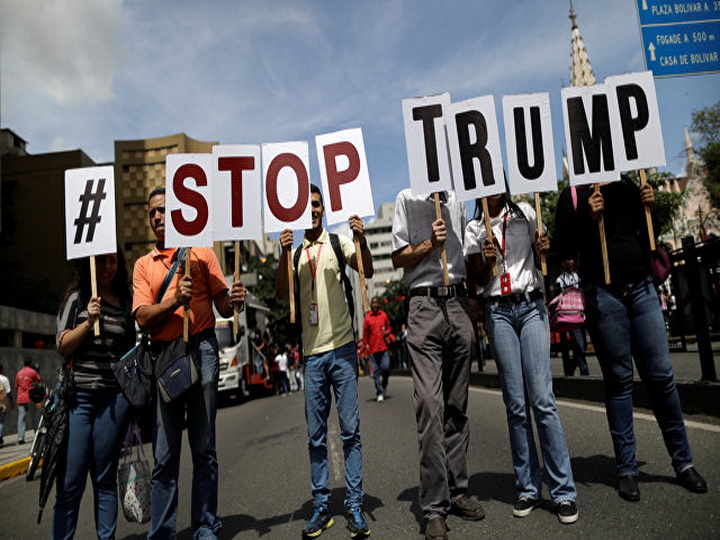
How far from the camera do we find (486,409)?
907 centimetres

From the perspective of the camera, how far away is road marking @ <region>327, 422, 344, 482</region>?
19.9 ft

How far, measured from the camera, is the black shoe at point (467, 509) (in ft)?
12.3

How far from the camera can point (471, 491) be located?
4.38 metres

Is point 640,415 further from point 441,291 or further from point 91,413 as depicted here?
point 91,413

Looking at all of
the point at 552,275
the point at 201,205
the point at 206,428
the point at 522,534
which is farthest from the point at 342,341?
the point at 552,275

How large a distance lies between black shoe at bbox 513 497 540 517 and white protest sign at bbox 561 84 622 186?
7.34 feet

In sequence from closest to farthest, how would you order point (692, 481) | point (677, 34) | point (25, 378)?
point (692, 481) < point (677, 34) < point (25, 378)

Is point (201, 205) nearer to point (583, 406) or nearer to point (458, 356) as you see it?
Answer: point (458, 356)

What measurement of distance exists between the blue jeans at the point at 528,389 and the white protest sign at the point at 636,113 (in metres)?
1.40

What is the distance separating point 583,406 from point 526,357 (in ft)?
14.9

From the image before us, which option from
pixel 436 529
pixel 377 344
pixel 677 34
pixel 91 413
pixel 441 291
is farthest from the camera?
pixel 377 344

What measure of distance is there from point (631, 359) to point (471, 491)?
1470 millimetres

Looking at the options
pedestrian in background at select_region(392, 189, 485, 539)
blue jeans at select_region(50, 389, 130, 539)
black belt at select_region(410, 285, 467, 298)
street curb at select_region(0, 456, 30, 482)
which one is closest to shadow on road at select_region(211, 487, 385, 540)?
pedestrian in background at select_region(392, 189, 485, 539)

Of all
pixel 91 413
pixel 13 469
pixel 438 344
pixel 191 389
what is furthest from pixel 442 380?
pixel 13 469
